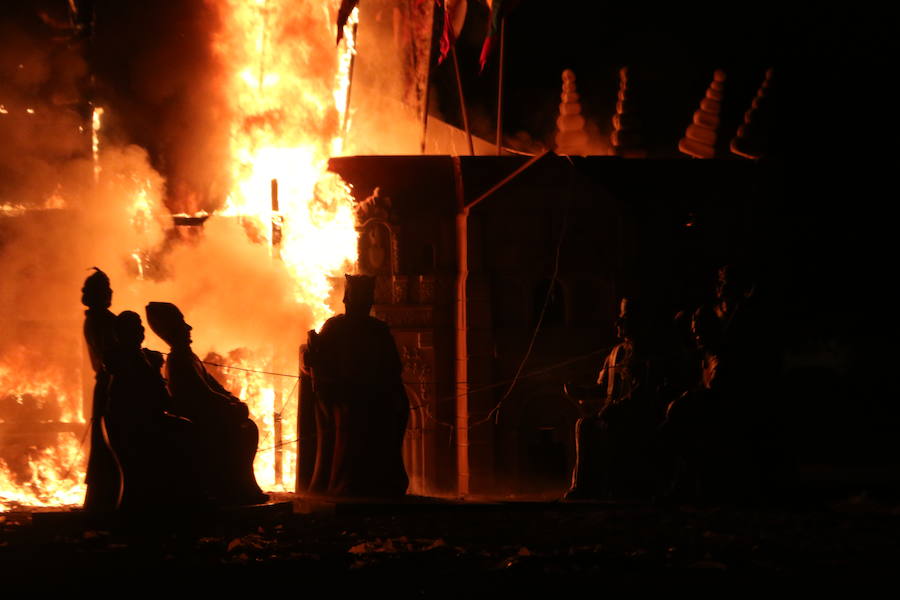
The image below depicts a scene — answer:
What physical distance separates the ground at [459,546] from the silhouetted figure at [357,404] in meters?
0.66

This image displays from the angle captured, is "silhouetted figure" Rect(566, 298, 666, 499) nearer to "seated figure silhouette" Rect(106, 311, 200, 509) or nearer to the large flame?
"seated figure silhouette" Rect(106, 311, 200, 509)

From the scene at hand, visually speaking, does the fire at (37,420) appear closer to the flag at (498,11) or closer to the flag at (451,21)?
the flag at (451,21)

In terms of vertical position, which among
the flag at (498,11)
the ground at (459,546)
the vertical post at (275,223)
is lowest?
the ground at (459,546)

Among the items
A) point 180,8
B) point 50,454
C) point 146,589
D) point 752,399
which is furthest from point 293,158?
point 146,589

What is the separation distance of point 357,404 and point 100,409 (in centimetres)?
307

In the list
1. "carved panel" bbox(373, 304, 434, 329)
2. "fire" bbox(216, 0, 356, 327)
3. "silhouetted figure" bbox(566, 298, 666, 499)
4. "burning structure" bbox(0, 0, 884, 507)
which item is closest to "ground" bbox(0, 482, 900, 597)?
"silhouetted figure" bbox(566, 298, 666, 499)

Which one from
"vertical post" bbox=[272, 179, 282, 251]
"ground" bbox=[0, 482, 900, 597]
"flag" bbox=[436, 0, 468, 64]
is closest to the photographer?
"ground" bbox=[0, 482, 900, 597]

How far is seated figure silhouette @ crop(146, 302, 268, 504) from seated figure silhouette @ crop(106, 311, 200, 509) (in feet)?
2.52

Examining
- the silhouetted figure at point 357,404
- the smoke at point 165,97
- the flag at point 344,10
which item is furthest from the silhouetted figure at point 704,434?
the smoke at point 165,97

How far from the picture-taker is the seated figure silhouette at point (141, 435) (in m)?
12.3

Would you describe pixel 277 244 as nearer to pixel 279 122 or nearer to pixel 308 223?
pixel 308 223

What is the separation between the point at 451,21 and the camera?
69.1ft

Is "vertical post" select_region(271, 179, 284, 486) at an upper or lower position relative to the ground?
upper

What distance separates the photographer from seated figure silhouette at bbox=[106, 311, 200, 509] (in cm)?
1228
